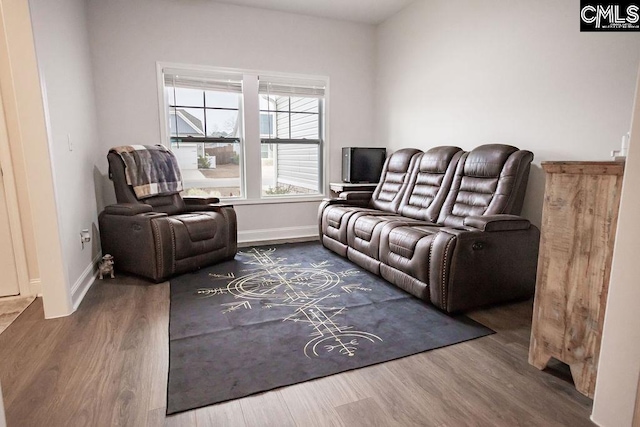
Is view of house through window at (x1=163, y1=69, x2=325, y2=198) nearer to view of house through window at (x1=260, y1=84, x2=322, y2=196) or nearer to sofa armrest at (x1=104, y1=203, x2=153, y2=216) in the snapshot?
view of house through window at (x1=260, y1=84, x2=322, y2=196)

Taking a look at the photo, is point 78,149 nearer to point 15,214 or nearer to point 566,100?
point 15,214

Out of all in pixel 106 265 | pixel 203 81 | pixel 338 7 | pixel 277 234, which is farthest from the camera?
pixel 277 234

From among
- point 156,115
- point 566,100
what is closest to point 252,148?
point 156,115

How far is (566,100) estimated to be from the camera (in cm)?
258

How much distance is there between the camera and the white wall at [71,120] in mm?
2363

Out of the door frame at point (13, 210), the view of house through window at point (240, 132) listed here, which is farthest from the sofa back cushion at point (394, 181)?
the door frame at point (13, 210)

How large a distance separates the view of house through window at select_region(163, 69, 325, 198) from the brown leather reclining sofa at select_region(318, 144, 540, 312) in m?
1.13

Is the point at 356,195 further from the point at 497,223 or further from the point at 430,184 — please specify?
the point at 497,223

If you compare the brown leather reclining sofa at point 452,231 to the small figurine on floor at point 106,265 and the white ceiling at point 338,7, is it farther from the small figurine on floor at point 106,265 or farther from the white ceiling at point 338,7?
the small figurine on floor at point 106,265

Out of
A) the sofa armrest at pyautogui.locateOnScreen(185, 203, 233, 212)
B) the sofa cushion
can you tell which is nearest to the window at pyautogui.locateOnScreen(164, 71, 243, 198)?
the sofa armrest at pyautogui.locateOnScreen(185, 203, 233, 212)

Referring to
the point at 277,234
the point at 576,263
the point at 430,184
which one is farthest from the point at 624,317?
the point at 277,234

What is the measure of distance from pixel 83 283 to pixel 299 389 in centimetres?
211

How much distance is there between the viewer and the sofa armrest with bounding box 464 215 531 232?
7.60ft

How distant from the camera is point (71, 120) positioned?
279 cm
